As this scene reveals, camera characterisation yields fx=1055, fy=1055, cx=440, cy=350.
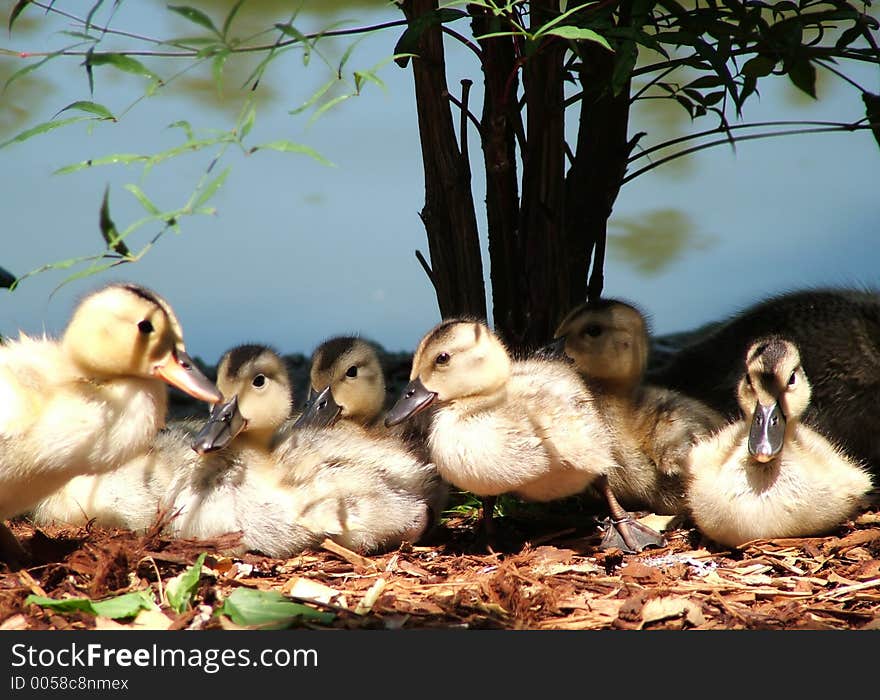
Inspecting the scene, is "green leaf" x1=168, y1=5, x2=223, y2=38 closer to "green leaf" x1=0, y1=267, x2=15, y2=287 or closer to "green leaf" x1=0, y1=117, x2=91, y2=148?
"green leaf" x1=0, y1=117, x2=91, y2=148

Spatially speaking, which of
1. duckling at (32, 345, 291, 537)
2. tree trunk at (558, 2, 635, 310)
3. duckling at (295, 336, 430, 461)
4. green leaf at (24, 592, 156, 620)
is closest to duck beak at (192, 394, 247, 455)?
duckling at (32, 345, 291, 537)

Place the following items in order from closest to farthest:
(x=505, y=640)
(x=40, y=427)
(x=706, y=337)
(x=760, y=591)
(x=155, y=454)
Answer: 1. (x=505, y=640)
2. (x=40, y=427)
3. (x=760, y=591)
4. (x=155, y=454)
5. (x=706, y=337)

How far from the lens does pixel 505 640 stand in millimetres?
2697

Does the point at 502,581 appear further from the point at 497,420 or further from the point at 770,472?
the point at 770,472

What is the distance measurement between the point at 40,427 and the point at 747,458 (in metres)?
2.24


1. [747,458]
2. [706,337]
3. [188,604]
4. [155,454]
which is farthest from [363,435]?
[706,337]

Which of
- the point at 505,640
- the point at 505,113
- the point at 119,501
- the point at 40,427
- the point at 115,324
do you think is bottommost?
the point at 505,640

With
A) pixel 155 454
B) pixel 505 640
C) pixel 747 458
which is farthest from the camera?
pixel 155 454

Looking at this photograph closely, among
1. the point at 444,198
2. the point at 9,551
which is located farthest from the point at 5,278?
the point at 444,198

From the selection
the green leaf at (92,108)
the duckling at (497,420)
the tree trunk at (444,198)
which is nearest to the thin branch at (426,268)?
the tree trunk at (444,198)

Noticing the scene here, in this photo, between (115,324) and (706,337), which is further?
(706,337)

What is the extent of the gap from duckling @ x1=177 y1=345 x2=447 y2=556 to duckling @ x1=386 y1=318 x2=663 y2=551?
0.29 meters

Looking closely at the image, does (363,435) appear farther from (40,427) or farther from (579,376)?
(40,427)

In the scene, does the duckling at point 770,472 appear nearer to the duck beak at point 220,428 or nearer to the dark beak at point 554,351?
the dark beak at point 554,351
